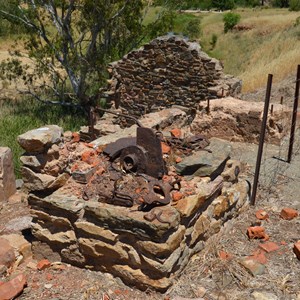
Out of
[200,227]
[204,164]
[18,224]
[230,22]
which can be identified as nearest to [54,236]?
[18,224]

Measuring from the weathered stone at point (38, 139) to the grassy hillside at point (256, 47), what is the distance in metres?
10.0

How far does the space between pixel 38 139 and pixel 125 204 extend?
3.83 ft

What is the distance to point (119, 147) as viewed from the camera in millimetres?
4906

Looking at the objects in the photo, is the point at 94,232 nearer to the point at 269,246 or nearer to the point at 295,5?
the point at 269,246

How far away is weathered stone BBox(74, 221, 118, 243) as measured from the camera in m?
3.90

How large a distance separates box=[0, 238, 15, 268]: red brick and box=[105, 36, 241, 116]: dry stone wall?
5.86m

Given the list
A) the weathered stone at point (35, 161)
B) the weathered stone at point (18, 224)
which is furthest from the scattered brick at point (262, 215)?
Result: the weathered stone at point (18, 224)

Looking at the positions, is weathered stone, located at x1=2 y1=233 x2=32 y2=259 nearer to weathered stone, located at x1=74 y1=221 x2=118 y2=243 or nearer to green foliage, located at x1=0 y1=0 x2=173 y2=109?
weathered stone, located at x1=74 y1=221 x2=118 y2=243

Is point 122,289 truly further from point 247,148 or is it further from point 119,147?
point 247,148

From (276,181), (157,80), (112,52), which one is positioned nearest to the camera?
(276,181)

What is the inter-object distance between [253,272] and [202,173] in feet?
3.88

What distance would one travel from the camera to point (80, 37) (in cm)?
1346

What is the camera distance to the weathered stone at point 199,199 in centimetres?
398

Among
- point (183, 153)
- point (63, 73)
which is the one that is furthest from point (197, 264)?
point (63, 73)
